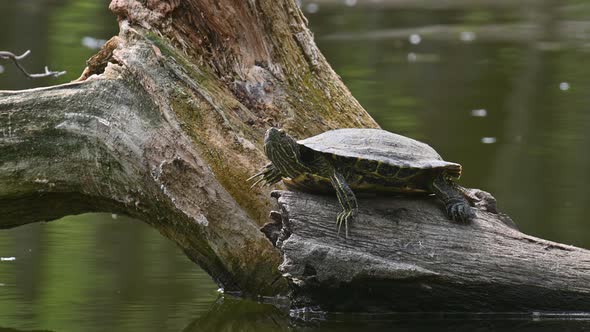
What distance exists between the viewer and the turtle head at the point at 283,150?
13.3 feet

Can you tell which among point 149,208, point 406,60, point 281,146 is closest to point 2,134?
point 149,208

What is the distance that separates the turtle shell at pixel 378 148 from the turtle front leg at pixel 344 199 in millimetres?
99

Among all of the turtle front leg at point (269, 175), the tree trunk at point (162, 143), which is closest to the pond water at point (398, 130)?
the tree trunk at point (162, 143)

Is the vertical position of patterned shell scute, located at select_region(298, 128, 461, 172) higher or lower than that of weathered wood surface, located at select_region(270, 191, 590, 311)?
higher

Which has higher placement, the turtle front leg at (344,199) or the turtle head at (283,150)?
the turtle head at (283,150)

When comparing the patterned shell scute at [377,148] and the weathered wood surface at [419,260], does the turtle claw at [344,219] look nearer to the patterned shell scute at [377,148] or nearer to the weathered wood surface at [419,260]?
the weathered wood surface at [419,260]

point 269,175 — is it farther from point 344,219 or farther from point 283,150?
point 344,219

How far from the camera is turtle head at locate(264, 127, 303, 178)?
4.06 meters

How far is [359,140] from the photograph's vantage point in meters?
4.14

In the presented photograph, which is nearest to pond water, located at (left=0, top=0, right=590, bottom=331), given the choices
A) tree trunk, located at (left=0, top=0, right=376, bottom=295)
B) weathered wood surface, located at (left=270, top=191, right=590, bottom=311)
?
weathered wood surface, located at (left=270, top=191, right=590, bottom=311)

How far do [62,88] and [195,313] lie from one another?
113 centimetres

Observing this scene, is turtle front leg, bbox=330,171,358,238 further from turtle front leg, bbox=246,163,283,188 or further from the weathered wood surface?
turtle front leg, bbox=246,163,283,188

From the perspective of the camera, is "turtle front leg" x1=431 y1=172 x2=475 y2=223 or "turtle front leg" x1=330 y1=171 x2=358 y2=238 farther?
"turtle front leg" x1=431 y1=172 x2=475 y2=223

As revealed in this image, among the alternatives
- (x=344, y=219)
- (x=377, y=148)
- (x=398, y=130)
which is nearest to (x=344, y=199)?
(x=344, y=219)
